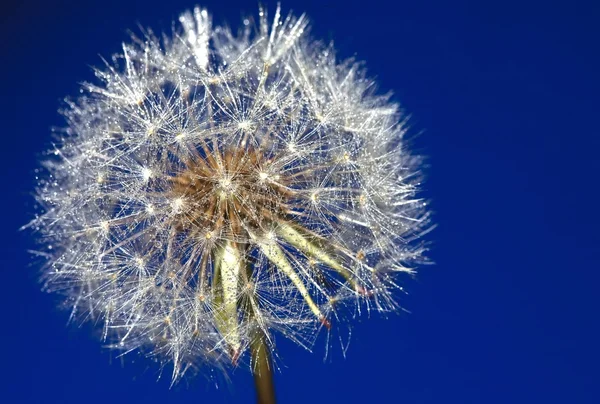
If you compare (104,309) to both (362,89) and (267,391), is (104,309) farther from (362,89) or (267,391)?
(362,89)

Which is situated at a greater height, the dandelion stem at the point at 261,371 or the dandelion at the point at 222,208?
the dandelion at the point at 222,208

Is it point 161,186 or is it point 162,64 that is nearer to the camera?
point 161,186

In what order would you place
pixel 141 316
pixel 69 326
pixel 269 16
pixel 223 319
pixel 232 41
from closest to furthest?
pixel 223 319
pixel 141 316
pixel 232 41
pixel 69 326
pixel 269 16

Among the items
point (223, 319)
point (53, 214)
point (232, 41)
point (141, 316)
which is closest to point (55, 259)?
point (53, 214)

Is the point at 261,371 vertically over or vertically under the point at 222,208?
under

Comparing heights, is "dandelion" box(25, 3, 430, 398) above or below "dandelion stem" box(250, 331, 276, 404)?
above
